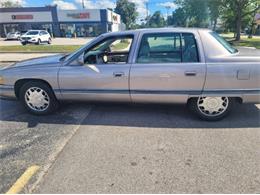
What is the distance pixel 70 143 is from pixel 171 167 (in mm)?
1566

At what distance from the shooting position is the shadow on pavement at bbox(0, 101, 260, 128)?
167 inches

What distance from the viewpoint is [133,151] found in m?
3.37

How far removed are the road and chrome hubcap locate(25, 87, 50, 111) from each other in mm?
241

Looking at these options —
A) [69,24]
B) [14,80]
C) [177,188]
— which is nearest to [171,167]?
[177,188]

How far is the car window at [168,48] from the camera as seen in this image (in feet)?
13.3

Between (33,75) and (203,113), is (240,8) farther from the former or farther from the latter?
(33,75)

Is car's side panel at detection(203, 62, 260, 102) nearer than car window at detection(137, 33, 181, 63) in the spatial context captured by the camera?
Yes

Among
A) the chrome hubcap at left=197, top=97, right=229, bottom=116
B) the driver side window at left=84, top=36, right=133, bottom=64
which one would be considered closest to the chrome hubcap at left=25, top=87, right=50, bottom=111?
the driver side window at left=84, top=36, right=133, bottom=64

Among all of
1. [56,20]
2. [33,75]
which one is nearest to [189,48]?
[33,75]

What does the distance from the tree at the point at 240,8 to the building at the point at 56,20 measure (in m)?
27.7

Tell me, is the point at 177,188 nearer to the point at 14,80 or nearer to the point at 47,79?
the point at 47,79

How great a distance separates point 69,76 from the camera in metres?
4.41

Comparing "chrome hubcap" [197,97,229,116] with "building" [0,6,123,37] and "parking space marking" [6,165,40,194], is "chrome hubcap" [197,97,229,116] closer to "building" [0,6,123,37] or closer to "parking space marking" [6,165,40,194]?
"parking space marking" [6,165,40,194]

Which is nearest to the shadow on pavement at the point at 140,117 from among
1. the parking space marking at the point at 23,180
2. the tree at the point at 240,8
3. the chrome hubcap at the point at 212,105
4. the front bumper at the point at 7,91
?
the chrome hubcap at the point at 212,105
